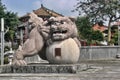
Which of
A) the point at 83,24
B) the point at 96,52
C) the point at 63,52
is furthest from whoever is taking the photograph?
the point at 83,24

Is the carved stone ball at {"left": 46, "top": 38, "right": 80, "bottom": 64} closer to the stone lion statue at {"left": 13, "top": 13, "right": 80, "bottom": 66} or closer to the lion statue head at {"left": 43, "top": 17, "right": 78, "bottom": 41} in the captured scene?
the stone lion statue at {"left": 13, "top": 13, "right": 80, "bottom": 66}

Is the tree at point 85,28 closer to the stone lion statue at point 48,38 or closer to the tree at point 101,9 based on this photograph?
the tree at point 101,9

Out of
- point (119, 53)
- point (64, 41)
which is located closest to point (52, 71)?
point (64, 41)

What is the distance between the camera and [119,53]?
114 ft

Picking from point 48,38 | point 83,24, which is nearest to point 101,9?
point 83,24

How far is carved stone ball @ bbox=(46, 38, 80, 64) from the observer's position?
1363cm

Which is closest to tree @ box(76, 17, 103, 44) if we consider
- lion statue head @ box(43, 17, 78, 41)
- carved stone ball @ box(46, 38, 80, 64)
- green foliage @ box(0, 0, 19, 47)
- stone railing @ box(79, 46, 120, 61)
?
stone railing @ box(79, 46, 120, 61)

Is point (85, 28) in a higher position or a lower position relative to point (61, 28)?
higher

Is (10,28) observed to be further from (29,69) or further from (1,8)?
(29,69)

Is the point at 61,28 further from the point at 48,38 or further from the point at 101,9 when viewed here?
the point at 101,9

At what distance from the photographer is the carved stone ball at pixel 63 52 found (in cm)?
1363

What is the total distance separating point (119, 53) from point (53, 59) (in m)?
21.7

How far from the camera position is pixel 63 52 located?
13633mm

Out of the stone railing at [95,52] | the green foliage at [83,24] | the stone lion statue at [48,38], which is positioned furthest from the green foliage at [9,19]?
the stone lion statue at [48,38]
